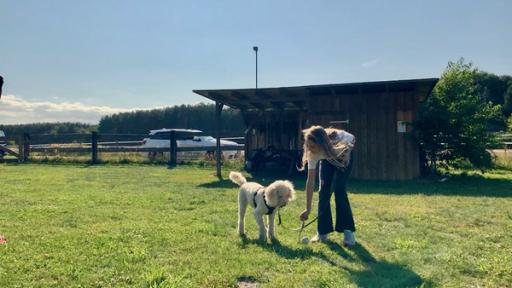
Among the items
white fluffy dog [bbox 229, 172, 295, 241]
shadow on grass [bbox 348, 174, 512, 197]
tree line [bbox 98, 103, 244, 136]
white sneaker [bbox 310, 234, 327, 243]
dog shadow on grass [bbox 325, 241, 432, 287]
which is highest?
tree line [bbox 98, 103, 244, 136]

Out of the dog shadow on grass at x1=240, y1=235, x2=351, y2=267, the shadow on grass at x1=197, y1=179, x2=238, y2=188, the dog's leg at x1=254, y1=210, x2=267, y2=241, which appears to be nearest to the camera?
the dog shadow on grass at x1=240, y1=235, x2=351, y2=267

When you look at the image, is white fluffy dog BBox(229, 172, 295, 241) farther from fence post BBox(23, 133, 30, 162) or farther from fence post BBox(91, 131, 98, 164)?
fence post BBox(23, 133, 30, 162)

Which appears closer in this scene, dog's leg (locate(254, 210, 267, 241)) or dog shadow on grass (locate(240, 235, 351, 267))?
dog shadow on grass (locate(240, 235, 351, 267))

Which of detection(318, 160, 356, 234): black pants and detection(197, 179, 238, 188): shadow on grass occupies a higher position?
detection(318, 160, 356, 234): black pants

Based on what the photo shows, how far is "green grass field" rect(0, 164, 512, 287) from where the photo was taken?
12.6ft

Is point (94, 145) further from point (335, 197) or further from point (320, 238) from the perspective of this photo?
point (335, 197)

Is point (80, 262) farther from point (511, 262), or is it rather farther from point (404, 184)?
point (404, 184)

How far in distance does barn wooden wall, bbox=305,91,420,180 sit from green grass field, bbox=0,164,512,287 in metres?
3.61

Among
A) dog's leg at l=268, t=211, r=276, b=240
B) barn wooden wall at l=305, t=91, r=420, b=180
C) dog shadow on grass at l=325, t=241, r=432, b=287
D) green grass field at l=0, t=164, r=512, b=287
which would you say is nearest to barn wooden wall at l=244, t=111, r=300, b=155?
barn wooden wall at l=305, t=91, r=420, b=180

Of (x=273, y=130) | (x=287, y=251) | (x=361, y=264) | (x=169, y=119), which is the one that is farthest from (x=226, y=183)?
(x=169, y=119)

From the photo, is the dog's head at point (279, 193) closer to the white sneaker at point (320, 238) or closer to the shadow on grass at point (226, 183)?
the white sneaker at point (320, 238)

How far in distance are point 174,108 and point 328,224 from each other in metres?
40.6

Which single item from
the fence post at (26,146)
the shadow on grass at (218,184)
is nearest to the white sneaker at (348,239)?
the shadow on grass at (218,184)

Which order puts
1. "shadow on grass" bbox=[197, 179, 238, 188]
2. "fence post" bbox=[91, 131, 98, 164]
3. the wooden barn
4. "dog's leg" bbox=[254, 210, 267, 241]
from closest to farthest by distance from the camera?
1. "dog's leg" bbox=[254, 210, 267, 241]
2. "shadow on grass" bbox=[197, 179, 238, 188]
3. the wooden barn
4. "fence post" bbox=[91, 131, 98, 164]
